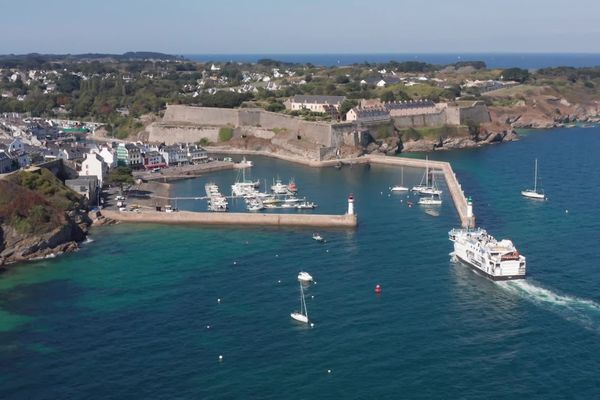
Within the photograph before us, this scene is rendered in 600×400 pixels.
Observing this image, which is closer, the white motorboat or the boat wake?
the boat wake

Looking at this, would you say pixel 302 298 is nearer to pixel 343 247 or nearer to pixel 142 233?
pixel 343 247

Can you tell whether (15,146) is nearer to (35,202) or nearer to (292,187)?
(35,202)

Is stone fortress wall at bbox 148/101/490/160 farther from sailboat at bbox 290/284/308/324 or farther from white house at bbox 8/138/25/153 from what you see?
sailboat at bbox 290/284/308/324

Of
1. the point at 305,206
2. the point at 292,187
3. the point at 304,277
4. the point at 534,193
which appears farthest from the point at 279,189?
the point at 304,277

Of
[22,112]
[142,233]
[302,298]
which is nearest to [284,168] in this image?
[142,233]

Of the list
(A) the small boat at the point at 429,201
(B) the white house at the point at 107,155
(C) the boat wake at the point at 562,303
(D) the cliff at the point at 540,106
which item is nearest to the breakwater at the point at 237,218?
(A) the small boat at the point at 429,201

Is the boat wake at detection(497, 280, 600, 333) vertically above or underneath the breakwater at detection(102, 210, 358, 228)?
underneath

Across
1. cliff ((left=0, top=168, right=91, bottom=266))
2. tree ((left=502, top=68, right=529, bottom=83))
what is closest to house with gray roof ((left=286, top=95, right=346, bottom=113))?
cliff ((left=0, top=168, right=91, bottom=266))
